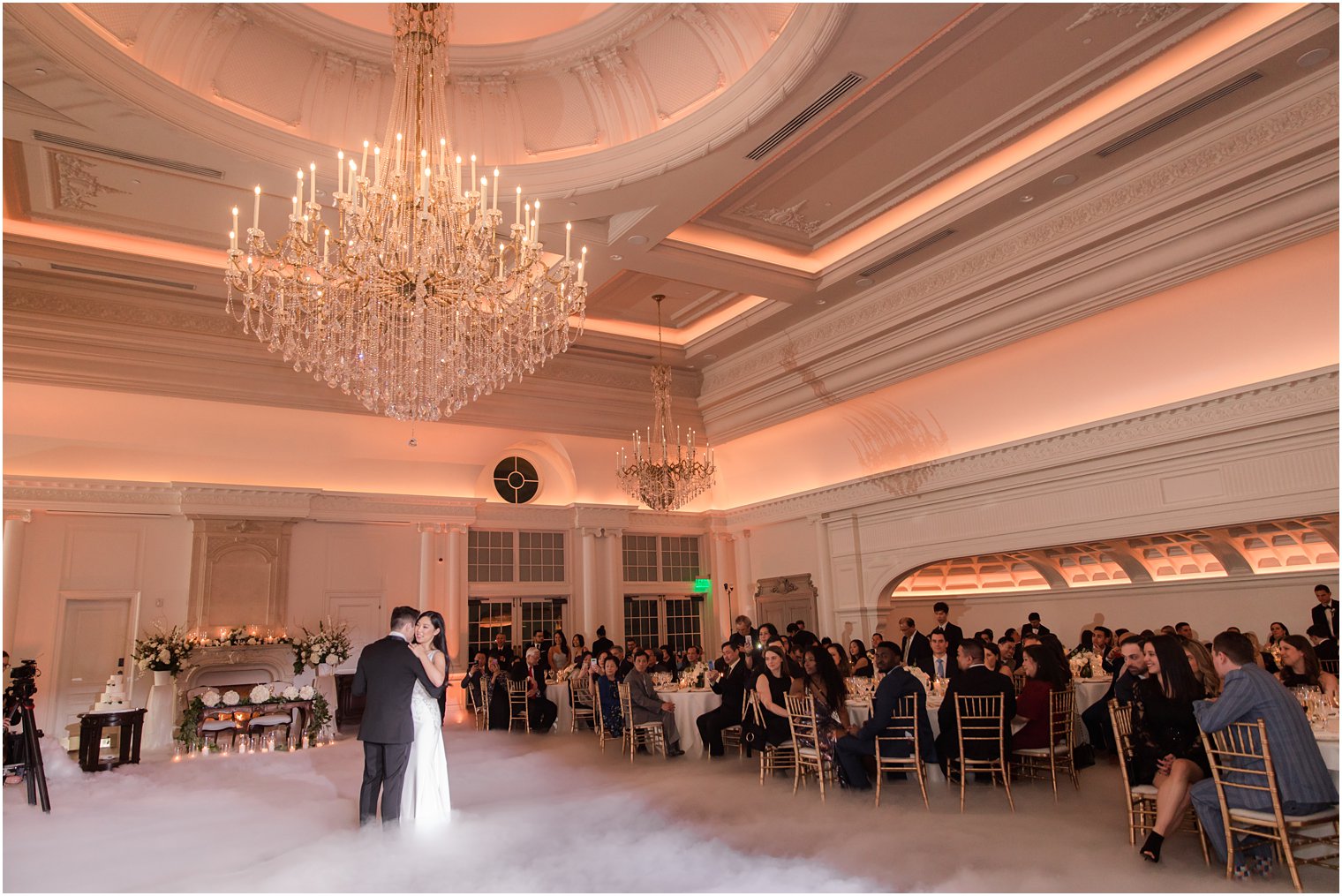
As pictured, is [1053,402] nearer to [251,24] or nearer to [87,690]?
[251,24]

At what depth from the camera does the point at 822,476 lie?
15.0 meters

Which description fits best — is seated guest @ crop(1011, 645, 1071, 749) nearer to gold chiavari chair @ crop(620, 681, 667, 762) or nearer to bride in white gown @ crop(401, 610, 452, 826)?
gold chiavari chair @ crop(620, 681, 667, 762)

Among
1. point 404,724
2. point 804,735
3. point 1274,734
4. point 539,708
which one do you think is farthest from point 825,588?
point 1274,734

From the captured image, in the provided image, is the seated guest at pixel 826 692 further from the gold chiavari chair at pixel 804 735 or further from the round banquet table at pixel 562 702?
the round banquet table at pixel 562 702

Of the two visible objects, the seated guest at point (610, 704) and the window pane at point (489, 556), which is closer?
the seated guest at point (610, 704)

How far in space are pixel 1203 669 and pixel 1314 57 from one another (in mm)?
5586

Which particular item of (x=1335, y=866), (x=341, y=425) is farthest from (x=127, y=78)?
(x=1335, y=866)

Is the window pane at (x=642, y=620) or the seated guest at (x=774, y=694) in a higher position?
the window pane at (x=642, y=620)

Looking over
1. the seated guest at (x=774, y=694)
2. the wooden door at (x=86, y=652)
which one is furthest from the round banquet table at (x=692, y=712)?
the wooden door at (x=86, y=652)

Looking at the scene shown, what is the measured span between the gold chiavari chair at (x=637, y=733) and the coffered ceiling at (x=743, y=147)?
5223 mm

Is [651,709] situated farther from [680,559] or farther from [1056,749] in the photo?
[680,559]

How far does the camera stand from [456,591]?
1435 cm

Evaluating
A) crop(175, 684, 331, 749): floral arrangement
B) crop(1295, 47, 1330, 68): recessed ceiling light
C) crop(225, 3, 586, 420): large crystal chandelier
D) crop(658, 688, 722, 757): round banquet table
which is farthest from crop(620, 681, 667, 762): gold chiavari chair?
crop(1295, 47, 1330, 68): recessed ceiling light

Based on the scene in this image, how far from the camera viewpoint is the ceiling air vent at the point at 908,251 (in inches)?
413
